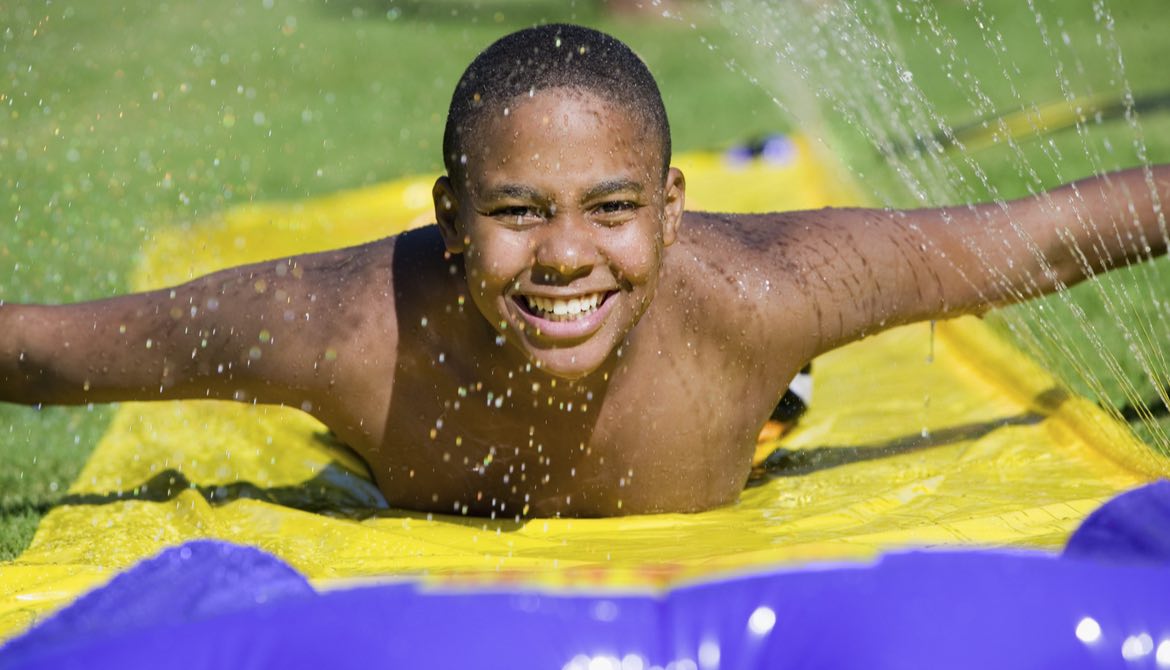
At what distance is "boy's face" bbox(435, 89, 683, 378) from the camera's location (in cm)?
263

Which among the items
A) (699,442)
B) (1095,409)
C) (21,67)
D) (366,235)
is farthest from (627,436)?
(21,67)

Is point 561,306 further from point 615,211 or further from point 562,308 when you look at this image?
point 615,211

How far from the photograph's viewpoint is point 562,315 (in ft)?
8.88

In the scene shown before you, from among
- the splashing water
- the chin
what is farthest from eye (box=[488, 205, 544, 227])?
the splashing water

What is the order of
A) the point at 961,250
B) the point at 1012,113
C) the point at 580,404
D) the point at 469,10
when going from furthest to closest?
the point at 469,10 → the point at 1012,113 → the point at 961,250 → the point at 580,404

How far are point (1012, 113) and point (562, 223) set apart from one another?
5888 mm

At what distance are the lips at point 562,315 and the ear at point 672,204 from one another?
10.0 inches

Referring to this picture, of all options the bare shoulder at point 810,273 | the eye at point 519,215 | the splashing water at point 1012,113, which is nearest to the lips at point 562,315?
the eye at point 519,215

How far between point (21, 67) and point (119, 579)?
8815mm

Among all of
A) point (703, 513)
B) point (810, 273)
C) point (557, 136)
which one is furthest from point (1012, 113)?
point (557, 136)

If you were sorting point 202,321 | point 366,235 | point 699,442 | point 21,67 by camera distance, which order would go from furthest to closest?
point 21,67
point 366,235
point 699,442
point 202,321

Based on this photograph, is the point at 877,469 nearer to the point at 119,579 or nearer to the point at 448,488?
the point at 448,488

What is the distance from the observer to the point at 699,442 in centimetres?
314

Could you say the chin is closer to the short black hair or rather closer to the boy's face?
the boy's face
